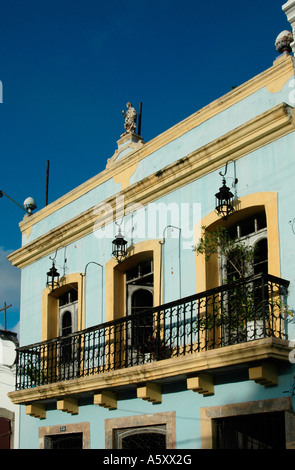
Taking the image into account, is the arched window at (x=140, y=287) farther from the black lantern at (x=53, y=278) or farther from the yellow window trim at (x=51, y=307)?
the black lantern at (x=53, y=278)

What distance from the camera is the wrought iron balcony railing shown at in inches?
357

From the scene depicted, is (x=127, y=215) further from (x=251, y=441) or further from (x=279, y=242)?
(x=251, y=441)

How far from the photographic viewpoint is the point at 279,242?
944 cm

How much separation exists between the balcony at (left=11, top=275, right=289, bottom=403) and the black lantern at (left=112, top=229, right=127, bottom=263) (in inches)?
47.7

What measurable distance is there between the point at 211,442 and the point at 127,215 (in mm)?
4458

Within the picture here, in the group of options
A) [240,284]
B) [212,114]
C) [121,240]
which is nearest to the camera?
[240,284]

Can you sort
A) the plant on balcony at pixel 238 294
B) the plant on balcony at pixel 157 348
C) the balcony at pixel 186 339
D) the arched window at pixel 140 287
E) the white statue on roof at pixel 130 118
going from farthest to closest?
the white statue on roof at pixel 130 118 → the arched window at pixel 140 287 → the plant on balcony at pixel 157 348 → the plant on balcony at pixel 238 294 → the balcony at pixel 186 339

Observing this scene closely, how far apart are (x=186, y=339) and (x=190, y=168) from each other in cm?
272

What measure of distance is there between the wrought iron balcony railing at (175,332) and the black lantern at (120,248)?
116 cm

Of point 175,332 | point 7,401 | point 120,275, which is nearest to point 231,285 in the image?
point 175,332

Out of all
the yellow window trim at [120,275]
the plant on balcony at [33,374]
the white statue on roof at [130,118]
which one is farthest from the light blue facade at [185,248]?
the white statue on roof at [130,118]

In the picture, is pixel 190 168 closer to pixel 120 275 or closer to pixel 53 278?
pixel 120 275

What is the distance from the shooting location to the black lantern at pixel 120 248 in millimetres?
12055
